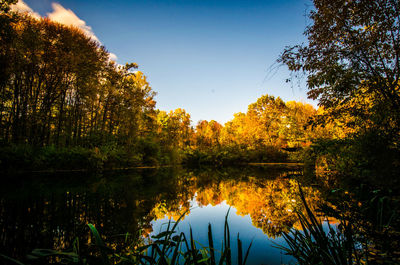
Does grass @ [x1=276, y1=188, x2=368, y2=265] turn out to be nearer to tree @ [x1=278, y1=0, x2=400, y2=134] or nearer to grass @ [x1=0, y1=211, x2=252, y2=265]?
grass @ [x1=0, y1=211, x2=252, y2=265]

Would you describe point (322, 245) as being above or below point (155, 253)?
above

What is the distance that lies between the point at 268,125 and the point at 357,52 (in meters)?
26.8

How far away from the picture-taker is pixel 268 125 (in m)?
30.0

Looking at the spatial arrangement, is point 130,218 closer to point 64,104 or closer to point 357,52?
point 357,52

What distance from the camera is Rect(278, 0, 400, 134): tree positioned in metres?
3.92

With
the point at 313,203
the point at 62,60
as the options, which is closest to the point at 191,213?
the point at 313,203

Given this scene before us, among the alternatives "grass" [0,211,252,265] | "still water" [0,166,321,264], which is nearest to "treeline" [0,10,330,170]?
"still water" [0,166,321,264]

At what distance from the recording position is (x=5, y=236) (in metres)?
2.48

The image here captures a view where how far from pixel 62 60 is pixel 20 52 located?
201cm

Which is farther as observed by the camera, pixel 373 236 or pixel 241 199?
pixel 241 199

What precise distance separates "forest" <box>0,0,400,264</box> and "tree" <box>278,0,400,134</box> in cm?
3

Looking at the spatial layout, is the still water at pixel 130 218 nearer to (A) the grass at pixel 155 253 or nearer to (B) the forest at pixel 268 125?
(B) the forest at pixel 268 125

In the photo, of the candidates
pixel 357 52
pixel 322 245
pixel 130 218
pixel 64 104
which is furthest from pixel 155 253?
pixel 64 104

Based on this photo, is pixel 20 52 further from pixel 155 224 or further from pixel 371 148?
pixel 371 148
